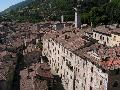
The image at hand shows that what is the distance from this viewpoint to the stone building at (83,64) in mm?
33656

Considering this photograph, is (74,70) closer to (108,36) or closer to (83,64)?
(83,64)

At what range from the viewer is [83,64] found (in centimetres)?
4022

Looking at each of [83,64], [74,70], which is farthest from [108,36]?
[83,64]

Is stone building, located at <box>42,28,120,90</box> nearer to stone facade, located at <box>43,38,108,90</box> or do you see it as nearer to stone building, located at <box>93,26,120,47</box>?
stone facade, located at <box>43,38,108,90</box>

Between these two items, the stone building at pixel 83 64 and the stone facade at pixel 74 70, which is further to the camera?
the stone facade at pixel 74 70

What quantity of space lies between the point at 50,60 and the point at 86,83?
2309cm

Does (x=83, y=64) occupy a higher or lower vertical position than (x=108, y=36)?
higher

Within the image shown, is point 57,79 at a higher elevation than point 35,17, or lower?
higher

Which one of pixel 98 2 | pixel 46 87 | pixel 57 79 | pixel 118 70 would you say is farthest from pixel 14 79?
pixel 98 2

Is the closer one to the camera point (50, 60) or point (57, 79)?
point (57, 79)

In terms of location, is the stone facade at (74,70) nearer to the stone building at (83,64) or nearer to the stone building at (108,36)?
the stone building at (83,64)

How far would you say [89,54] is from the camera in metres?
39.9

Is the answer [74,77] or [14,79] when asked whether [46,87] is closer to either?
[74,77]

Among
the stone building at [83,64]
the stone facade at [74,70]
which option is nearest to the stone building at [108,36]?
the stone building at [83,64]
